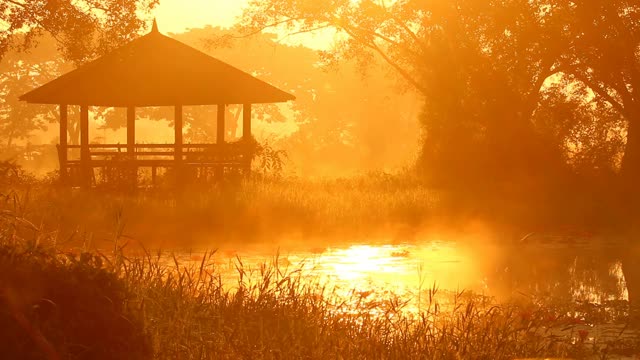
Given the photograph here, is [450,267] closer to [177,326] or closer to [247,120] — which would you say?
[177,326]

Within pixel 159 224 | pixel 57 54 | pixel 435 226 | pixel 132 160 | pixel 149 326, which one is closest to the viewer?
pixel 149 326

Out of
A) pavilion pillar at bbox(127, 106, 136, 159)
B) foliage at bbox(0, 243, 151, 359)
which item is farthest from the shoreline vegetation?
pavilion pillar at bbox(127, 106, 136, 159)

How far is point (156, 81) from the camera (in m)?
25.1

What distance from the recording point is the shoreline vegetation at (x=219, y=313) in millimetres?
3803

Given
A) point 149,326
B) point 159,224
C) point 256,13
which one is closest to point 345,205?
point 159,224

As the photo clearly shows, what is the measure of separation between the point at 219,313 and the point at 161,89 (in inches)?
705

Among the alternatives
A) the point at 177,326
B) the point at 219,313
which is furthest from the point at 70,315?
the point at 219,313

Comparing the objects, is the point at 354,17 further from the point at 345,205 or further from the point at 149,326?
the point at 149,326

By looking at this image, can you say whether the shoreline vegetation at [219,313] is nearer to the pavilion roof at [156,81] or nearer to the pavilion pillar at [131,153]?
the pavilion pillar at [131,153]

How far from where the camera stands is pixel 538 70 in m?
29.8

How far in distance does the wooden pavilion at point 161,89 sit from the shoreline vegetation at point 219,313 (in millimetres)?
6266

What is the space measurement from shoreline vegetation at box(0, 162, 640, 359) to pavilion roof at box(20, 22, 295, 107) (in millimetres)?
6497

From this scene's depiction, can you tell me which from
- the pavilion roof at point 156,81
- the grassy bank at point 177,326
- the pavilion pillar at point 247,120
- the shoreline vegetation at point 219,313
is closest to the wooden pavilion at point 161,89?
the pavilion roof at point 156,81

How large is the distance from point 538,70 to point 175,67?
1162 centimetres
